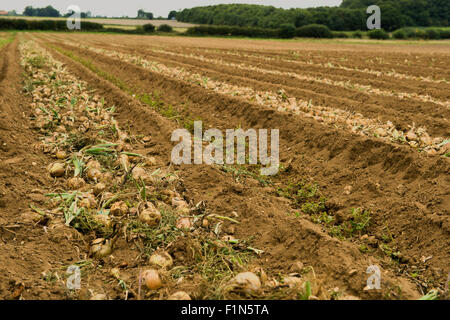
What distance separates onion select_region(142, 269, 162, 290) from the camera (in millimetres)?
Result: 2021

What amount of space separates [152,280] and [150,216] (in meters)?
0.63

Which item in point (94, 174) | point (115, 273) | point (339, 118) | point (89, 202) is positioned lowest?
point (115, 273)

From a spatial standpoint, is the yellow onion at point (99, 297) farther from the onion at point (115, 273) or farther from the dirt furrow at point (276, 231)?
the dirt furrow at point (276, 231)

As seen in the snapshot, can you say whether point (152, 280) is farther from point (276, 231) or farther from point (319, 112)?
point (319, 112)

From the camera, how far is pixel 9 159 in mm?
3566

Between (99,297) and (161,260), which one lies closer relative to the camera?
(99,297)

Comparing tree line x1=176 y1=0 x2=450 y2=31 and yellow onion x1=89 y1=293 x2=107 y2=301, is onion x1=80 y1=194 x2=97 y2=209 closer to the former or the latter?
yellow onion x1=89 y1=293 x2=107 y2=301

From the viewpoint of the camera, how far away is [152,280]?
2.03 meters

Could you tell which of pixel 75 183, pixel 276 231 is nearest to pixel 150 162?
pixel 75 183

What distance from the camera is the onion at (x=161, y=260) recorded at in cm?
222

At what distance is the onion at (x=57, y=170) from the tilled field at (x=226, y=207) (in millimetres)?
18

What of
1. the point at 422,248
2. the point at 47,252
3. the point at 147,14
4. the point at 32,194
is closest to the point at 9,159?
the point at 32,194

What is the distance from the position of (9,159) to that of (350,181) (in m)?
3.26
